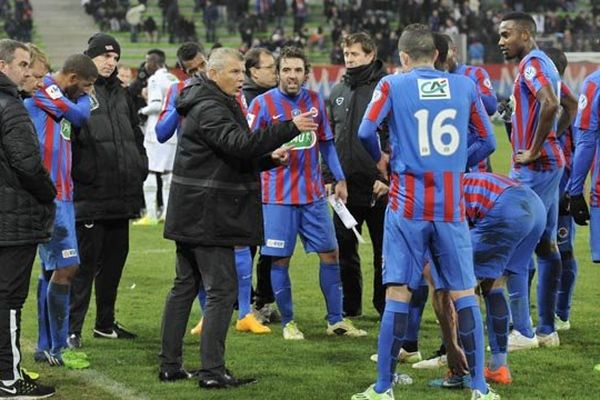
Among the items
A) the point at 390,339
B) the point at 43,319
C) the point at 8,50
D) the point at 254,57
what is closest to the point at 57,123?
the point at 8,50

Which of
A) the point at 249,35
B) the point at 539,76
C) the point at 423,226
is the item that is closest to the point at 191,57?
the point at 539,76

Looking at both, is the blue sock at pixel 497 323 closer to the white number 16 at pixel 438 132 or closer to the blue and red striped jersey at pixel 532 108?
the white number 16 at pixel 438 132

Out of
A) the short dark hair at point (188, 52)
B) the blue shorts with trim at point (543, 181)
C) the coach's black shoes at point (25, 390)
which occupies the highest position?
the short dark hair at point (188, 52)

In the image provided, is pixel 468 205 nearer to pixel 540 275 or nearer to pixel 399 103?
pixel 399 103

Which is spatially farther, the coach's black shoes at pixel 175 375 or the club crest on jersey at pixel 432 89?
the coach's black shoes at pixel 175 375

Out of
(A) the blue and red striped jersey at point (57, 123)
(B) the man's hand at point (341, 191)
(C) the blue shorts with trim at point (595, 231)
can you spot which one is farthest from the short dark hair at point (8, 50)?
(C) the blue shorts with trim at point (595, 231)

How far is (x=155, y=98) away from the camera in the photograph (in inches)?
612

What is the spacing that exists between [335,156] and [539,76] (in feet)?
6.00

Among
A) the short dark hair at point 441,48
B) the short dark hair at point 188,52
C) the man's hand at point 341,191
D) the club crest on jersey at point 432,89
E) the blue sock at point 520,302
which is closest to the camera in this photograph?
the club crest on jersey at point 432,89

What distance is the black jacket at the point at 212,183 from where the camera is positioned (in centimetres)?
699

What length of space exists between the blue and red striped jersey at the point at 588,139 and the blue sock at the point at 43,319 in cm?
359

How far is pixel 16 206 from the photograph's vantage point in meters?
6.65

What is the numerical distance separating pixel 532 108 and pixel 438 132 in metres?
1.78

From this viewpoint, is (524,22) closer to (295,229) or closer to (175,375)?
(295,229)
